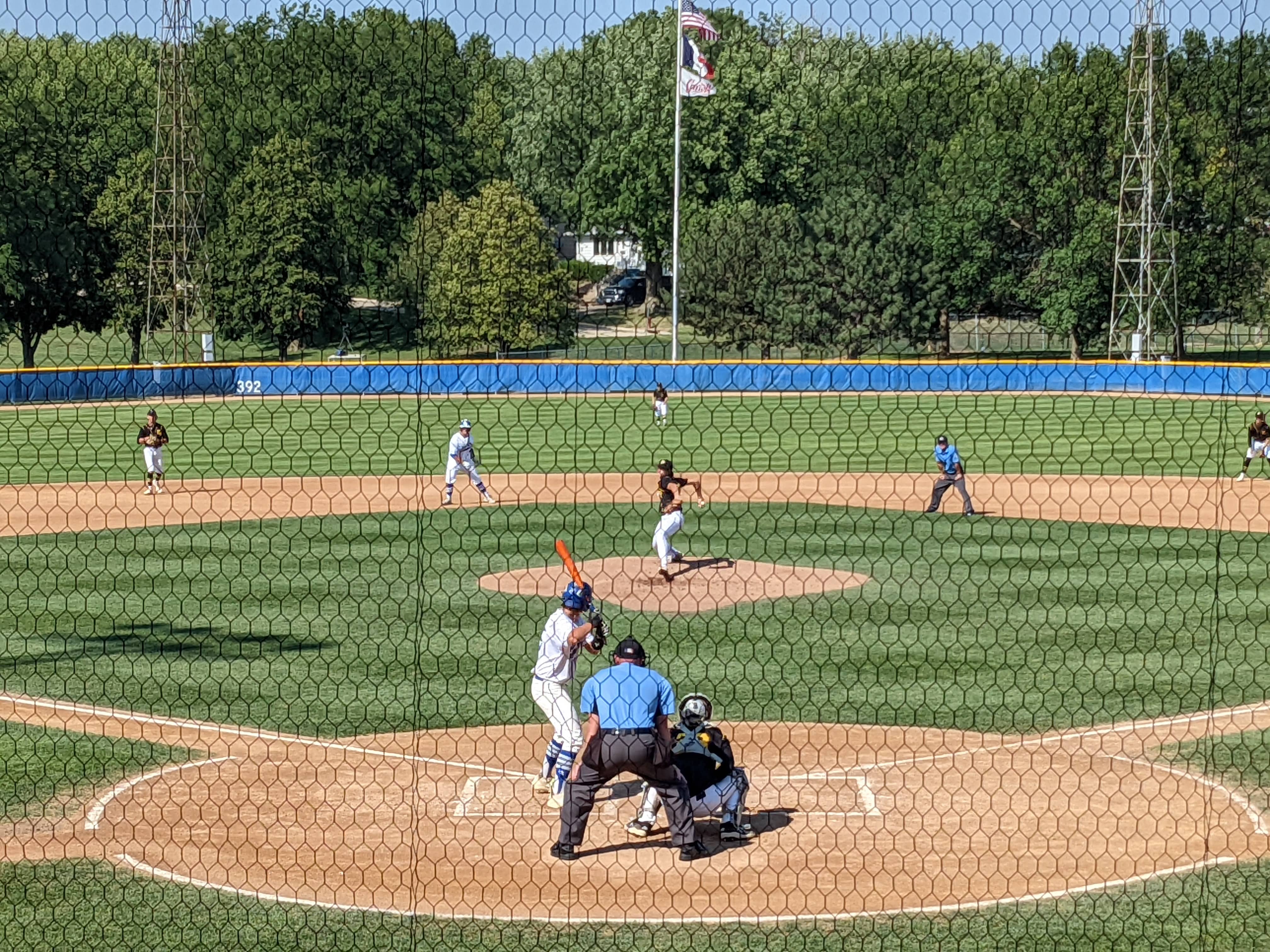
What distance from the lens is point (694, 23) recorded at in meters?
35.4

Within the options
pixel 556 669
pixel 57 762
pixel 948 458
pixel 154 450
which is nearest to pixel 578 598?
pixel 556 669

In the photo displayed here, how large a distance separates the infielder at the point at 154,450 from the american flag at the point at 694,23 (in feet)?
50.4

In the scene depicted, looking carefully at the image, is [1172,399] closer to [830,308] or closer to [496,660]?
[830,308]

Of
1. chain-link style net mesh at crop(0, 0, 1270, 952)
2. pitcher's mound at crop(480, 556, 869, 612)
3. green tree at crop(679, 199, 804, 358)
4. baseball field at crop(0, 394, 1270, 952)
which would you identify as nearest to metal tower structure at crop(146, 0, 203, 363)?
chain-link style net mesh at crop(0, 0, 1270, 952)

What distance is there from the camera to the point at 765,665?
14.2 metres

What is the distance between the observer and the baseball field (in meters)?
8.43

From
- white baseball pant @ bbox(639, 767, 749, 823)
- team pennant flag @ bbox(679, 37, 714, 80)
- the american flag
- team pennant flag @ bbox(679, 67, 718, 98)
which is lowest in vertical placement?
white baseball pant @ bbox(639, 767, 749, 823)

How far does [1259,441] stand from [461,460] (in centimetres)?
1327

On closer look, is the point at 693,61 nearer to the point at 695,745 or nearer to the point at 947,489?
the point at 947,489

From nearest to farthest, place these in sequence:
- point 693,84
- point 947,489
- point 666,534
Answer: point 666,534, point 947,489, point 693,84

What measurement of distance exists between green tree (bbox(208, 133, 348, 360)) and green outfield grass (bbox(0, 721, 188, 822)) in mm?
23425

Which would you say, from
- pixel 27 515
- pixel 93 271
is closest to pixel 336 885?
pixel 27 515

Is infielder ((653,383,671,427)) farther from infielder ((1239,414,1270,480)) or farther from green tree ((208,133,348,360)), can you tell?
infielder ((1239,414,1270,480))

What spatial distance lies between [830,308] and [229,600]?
28780 mm
